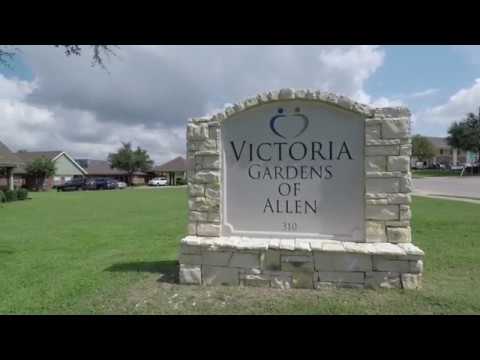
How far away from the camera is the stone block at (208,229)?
185 inches

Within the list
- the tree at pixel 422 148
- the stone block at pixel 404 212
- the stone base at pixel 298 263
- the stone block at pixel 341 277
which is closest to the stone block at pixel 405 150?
the stone block at pixel 404 212

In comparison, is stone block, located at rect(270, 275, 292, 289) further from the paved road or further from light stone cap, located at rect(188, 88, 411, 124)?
the paved road

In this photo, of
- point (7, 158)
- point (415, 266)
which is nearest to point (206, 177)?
point (415, 266)

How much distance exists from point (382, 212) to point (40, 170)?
1817 inches

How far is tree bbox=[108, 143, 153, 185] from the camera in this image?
60.2m

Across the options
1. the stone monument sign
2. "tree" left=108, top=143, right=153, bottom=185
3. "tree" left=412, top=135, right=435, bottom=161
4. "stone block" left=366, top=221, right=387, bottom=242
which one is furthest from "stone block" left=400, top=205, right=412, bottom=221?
"tree" left=412, top=135, right=435, bottom=161

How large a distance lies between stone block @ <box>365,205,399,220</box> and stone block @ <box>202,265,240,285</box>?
1.99 meters

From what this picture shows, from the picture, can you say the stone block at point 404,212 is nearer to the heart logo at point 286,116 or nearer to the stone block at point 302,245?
the stone block at point 302,245

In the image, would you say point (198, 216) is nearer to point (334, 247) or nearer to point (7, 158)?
point (334, 247)

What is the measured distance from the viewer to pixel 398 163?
427 centimetres

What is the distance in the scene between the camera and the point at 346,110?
4426 millimetres

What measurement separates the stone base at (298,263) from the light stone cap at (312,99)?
5.76 ft
